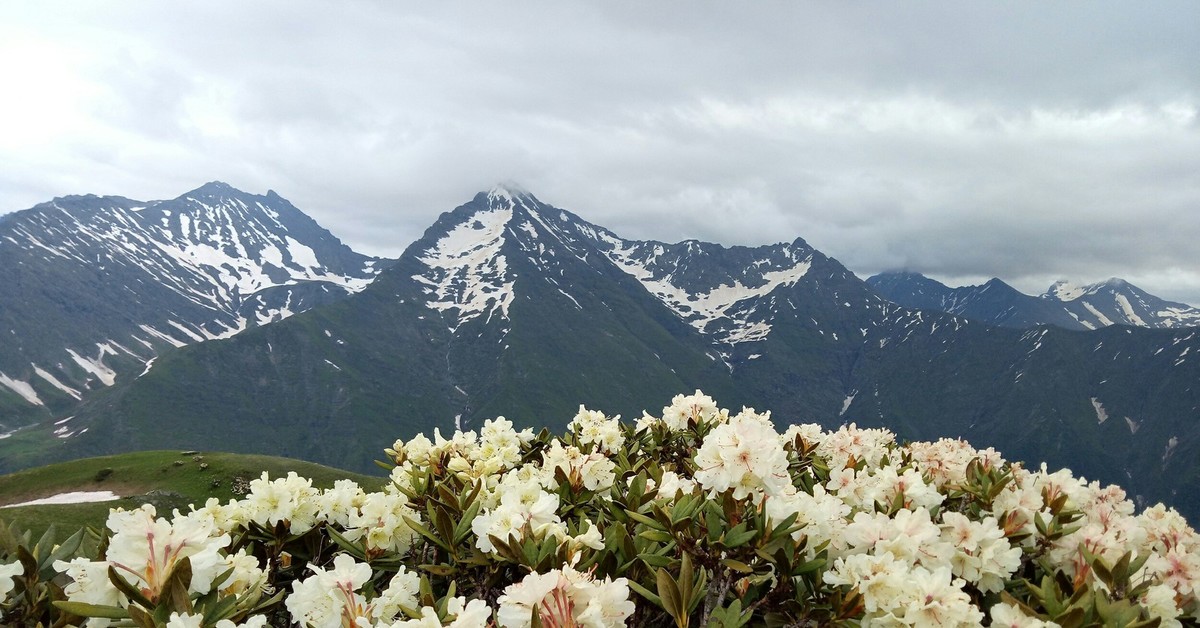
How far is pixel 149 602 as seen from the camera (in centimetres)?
365

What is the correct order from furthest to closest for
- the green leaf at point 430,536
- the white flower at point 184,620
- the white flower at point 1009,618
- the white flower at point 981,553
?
the green leaf at point 430,536 < the white flower at point 981,553 < the white flower at point 1009,618 < the white flower at point 184,620

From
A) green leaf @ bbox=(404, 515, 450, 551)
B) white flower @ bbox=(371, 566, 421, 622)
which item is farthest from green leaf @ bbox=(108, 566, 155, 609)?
green leaf @ bbox=(404, 515, 450, 551)

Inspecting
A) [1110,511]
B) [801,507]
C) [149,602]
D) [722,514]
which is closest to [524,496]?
[722,514]

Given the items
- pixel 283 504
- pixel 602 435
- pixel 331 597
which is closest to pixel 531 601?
pixel 331 597

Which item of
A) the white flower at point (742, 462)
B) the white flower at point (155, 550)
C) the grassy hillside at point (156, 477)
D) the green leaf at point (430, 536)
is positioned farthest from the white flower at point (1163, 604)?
the grassy hillside at point (156, 477)

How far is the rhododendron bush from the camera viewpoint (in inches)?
147

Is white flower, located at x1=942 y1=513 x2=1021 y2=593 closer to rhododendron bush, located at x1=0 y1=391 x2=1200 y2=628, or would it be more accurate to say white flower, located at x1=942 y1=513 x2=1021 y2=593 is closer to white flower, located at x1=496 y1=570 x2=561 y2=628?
rhododendron bush, located at x1=0 y1=391 x2=1200 y2=628

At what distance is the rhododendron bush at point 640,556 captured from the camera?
374cm

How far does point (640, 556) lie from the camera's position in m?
4.28

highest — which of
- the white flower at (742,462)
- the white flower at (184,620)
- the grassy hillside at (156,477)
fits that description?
the white flower at (742,462)

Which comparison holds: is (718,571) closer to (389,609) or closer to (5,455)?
(389,609)

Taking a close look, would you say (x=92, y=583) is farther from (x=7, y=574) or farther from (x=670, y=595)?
(x=670, y=595)

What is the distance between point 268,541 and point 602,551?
3.29m

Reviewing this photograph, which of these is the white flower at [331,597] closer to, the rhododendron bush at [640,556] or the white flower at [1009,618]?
the rhododendron bush at [640,556]
